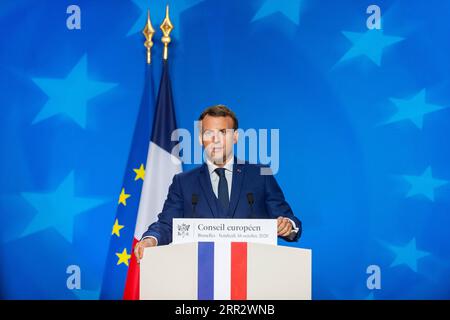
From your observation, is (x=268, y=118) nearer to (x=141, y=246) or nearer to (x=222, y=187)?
(x=222, y=187)

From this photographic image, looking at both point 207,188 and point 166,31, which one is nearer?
point 207,188

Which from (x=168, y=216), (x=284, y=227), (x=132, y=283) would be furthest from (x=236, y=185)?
(x=132, y=283)

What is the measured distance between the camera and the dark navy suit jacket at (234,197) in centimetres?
273

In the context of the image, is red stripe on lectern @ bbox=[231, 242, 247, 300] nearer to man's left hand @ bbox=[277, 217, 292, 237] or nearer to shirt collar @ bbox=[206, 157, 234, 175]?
man's left hand @ bbox=[277, 217, 292, 237]

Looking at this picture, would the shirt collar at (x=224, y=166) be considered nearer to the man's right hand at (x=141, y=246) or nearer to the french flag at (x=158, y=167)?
the man's right hand at (x=141, y=246)

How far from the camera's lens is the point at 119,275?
3965mm

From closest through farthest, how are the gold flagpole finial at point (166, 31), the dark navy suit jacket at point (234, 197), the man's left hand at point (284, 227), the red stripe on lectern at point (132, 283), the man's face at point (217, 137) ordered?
the man's left hand at point (284, 227)
the dark navy suit jacket at point (234, 197)
the man's face at point (217, 137)
the red stripe on lectern at point (132, 283)
the gold flagpole finial at point (166, 31)

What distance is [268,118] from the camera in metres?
4.14

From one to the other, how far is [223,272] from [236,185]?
882mm

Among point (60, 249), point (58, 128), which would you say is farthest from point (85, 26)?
point (60, 249)

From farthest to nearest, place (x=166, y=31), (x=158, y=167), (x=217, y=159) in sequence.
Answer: (x=166, y=31), (x=158, y=167), (x=217, y=159)

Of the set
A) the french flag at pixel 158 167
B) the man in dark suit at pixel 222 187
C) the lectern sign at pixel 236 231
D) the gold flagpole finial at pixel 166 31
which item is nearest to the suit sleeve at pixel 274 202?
the man in dark suit at pixel 222 187
